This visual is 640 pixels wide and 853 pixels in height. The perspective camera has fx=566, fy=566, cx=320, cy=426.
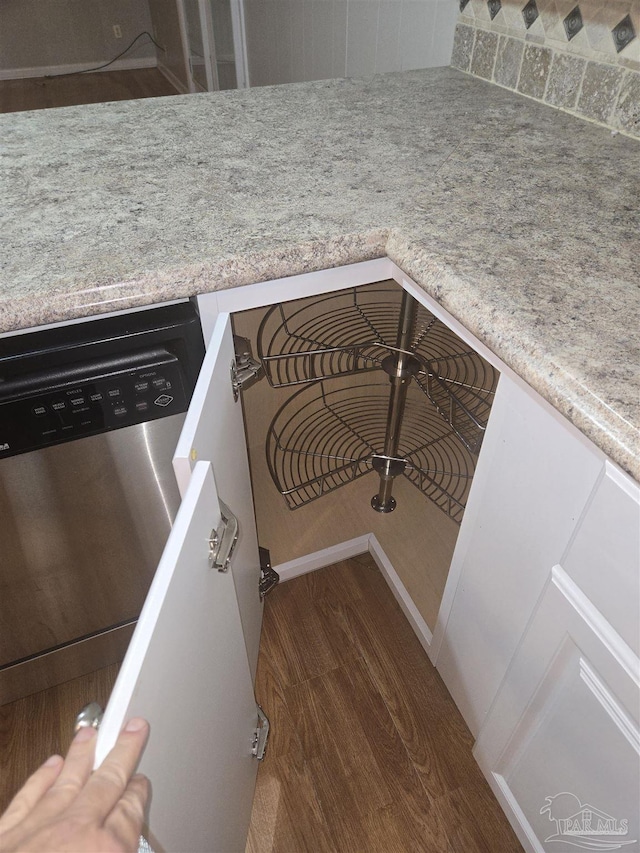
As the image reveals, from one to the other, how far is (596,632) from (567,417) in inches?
9.4

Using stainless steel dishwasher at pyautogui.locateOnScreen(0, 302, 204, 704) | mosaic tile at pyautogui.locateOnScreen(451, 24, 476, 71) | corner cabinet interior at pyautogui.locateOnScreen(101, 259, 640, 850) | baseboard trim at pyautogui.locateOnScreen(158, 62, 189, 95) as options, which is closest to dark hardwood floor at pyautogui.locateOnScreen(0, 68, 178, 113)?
baseboard trim at pyautogui.locateOnScreen(158, 62, 189, 95)

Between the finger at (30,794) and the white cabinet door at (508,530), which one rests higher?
the finger at (30,794)

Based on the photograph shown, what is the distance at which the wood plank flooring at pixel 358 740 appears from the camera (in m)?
1.02

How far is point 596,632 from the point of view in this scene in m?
0.60

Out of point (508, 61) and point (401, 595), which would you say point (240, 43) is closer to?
point (508, 61)

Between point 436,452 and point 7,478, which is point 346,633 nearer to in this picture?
point 436,452

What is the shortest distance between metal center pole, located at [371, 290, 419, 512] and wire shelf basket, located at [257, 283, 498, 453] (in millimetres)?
27

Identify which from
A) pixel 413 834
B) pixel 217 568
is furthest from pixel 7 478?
pixel 413 834

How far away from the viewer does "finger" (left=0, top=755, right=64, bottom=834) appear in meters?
0.36

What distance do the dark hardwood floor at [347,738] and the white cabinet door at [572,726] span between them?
204 millimetres

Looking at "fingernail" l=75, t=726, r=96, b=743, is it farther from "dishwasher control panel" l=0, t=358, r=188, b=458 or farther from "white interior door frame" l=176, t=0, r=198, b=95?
Answer: "white interior door frame" l=176, t=0, r=198, b=95

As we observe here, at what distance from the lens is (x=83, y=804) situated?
0.36 meters

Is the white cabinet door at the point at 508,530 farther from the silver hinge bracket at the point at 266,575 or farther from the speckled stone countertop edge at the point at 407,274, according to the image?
the silver hinge bracket at the point at 266,575

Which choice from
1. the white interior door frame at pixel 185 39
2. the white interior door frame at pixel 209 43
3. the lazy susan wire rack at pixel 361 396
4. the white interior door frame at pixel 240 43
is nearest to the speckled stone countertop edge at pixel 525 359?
the lazy susan wire rack at pixel 361 396
